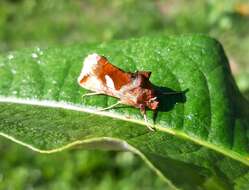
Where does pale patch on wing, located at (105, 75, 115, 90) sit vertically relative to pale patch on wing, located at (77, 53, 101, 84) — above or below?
below

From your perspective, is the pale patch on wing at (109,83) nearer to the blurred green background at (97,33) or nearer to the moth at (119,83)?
the moth at (119,83)

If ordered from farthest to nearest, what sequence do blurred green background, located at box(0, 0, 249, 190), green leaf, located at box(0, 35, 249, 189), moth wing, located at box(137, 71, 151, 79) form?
1. blurred green background, located at box(0, 0, 249, 190)
2. moth wing, located at box(137, 71, 151, 79)
3. green leaf, located at box(0, 35, 249, 189)

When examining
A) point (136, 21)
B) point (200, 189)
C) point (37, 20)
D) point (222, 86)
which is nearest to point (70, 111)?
point (222, 86)

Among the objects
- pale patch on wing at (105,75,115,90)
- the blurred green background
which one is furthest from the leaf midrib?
the blurred green background

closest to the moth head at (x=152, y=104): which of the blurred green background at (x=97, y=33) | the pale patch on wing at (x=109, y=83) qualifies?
the pale patch on wing at (x=109, y=83)

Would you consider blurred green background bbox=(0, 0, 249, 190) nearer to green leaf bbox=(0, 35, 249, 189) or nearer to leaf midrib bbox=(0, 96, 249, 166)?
green leaf bbox=(0, 35, 249, 189)

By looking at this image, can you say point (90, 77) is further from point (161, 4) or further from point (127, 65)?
point (161, 4)

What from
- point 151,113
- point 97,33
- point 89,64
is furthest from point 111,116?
point 97,33
